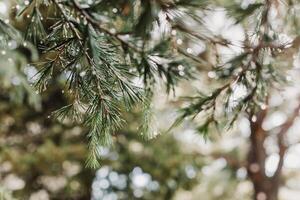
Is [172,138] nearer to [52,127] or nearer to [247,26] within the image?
[52,127]

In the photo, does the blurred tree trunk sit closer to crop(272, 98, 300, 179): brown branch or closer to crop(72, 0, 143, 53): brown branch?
crop(272, 98, 300, 179): brown branch

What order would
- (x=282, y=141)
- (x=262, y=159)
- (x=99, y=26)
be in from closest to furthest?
1. (x=99, y=26)
2. (x=262, y=159)
3. (x=282, y=141)

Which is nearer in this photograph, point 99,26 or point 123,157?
point 99,26

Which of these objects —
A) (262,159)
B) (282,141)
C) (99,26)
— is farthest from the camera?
(282,141)

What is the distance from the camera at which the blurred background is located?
6.07 metres

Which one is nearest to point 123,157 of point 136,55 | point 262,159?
point 262,159

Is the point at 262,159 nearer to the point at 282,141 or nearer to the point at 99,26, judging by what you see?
the point at 282,141

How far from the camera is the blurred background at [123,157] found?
19.9ft

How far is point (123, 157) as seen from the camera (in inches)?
253

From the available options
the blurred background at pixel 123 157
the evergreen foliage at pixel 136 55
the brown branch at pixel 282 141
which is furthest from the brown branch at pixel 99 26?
the brown branch at pixel 282 141

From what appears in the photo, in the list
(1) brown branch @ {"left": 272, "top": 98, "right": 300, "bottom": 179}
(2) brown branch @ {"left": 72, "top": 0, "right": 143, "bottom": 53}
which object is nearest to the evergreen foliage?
(2) brown branch @ {"left": 72, "top": 0, "right": 143, "bottom": 53}

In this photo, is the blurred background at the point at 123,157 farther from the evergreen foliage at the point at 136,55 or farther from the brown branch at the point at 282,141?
the evergreen foliage at the point at 136,55

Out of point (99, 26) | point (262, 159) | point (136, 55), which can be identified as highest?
point (99, 26)

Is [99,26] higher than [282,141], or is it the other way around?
[99,26]
